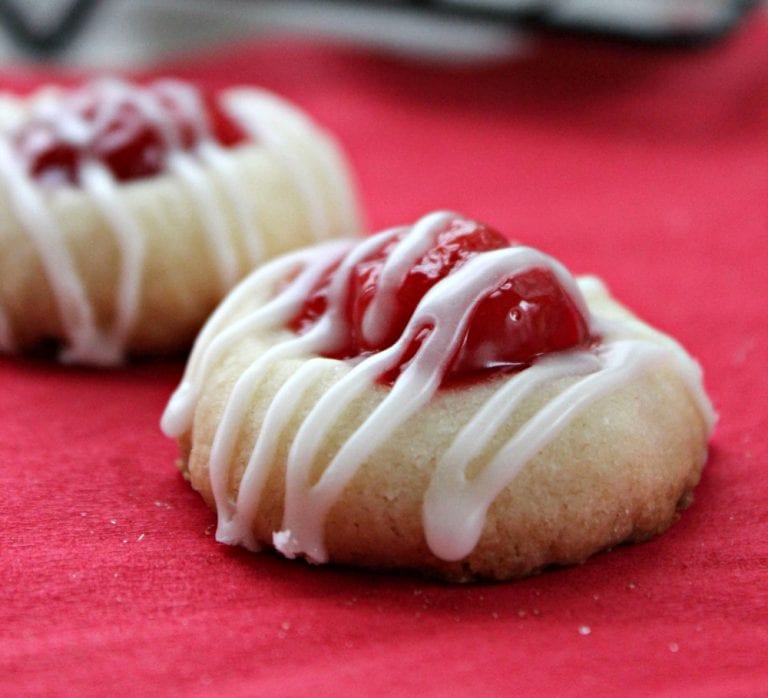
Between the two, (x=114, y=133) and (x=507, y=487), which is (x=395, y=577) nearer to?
(x=507, y=487)

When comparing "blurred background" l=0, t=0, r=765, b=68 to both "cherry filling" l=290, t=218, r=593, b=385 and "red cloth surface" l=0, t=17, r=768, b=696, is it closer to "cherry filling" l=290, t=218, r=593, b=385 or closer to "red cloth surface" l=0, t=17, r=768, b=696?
"red cloth surface" l=0, t=17, r=768, b=696

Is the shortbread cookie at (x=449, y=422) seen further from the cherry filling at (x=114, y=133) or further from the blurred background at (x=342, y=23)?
the blurred background at (x=342, y=23)

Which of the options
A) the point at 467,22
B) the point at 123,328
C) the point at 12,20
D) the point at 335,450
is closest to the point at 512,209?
the point at 467,22

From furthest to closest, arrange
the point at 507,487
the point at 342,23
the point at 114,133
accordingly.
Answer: the point at 342,23, the point at 114,133, the point at 507,487

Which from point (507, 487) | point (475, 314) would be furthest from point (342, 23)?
point (507, 487)

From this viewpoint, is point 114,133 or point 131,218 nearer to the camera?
point 131,218

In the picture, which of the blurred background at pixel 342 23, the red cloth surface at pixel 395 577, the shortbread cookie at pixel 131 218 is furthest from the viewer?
the blurred background at pixel 342 23

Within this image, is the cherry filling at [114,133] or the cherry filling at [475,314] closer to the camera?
the cherry filling at [475,314]

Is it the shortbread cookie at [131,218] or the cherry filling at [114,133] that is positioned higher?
the cherry filling at [114,133]

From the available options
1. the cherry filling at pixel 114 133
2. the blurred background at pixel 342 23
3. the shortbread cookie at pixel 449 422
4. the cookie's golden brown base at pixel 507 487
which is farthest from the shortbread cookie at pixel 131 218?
the blurred background at pixel 342 23
